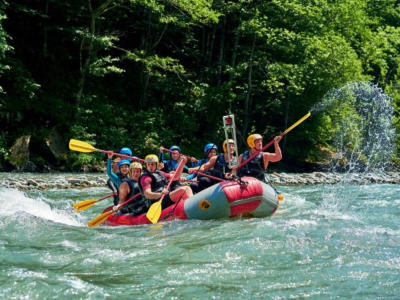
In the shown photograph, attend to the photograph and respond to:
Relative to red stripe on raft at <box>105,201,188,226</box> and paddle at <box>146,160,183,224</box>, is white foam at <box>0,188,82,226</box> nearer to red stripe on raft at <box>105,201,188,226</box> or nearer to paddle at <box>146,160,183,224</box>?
red stripe on raft at <box>105,201,188,226</box>

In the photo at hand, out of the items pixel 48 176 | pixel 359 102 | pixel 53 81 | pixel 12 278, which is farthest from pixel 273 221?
pixel 359 102

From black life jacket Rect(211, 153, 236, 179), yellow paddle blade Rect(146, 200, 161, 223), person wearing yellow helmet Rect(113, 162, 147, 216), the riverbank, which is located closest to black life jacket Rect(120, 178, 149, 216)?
person wearing yellow helmet Rect(113, 162, 147, 216)

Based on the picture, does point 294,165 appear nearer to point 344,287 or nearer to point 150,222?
point 150,222

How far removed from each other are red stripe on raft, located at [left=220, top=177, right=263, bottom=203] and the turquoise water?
1.13 ft

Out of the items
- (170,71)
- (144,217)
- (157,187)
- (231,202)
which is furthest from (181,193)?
(170,71)

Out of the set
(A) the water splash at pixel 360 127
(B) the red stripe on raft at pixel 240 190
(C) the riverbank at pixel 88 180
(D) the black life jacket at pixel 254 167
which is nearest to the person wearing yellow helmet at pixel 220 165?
(D) the black life jacket at pixel 254 167

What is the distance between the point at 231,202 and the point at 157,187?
4.34 ft

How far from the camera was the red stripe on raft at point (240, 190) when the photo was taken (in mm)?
6040

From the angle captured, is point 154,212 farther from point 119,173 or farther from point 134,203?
point 119,173

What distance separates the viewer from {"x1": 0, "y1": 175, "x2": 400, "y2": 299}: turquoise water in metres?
3.36

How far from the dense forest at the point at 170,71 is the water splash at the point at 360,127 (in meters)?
0.40

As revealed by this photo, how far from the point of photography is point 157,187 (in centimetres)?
675

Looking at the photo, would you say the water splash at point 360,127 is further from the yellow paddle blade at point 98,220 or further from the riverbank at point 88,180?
the yellow paddle blade at point 98,220

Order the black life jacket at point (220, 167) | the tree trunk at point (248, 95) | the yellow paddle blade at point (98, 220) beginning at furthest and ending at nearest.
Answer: the tree trunk at point (248, 95) < the black life jacket at point (220, 167) < the yellow paddle blade at point (98, 220)
